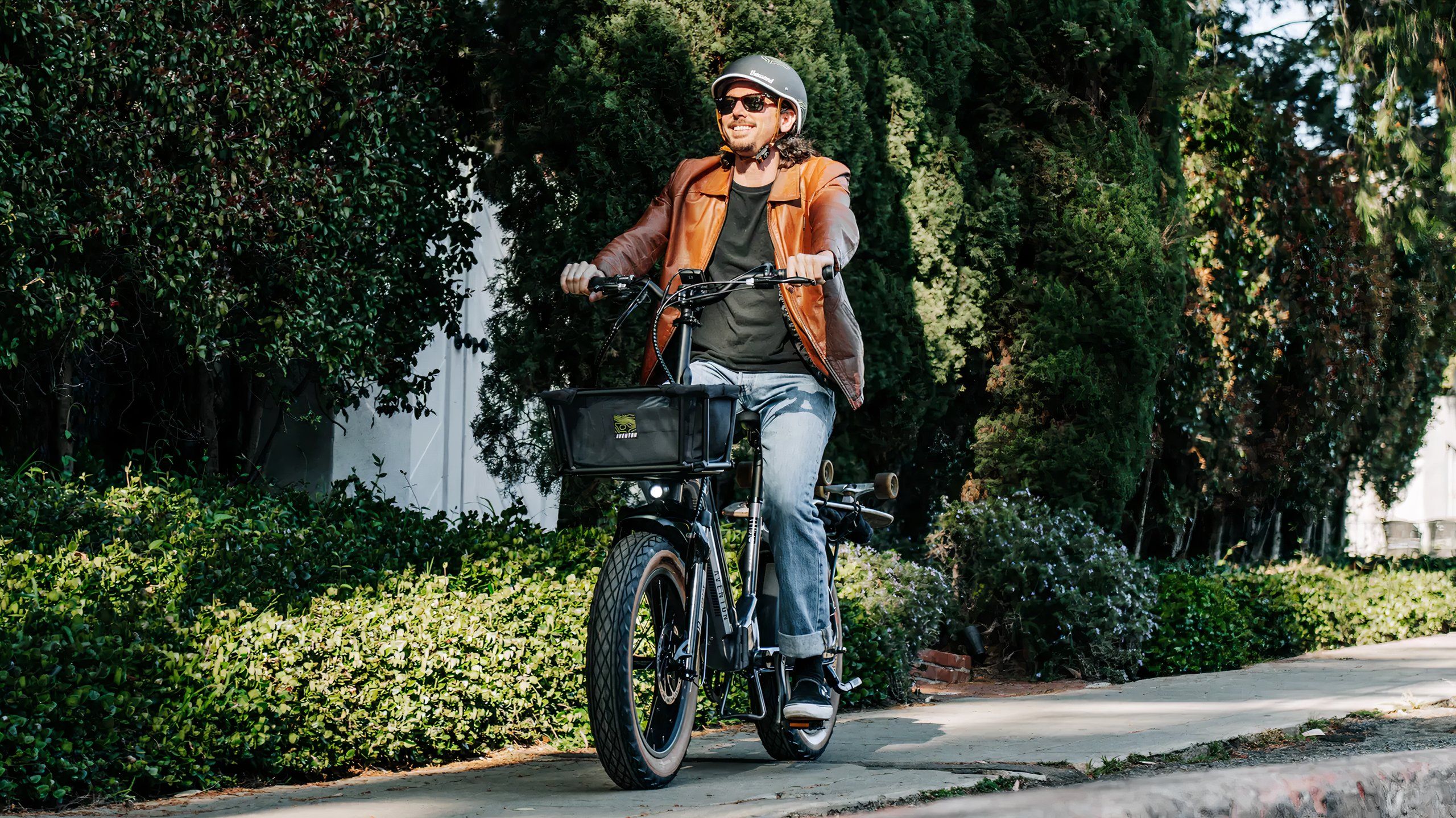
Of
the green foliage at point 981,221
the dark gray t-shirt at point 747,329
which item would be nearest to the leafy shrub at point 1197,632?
the green foliage at point 981,221

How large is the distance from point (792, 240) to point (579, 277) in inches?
27.8

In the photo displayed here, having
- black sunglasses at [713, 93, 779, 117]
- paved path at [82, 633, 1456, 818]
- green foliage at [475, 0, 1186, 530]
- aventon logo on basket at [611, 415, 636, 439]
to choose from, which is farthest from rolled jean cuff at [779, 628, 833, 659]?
green foliage at [475, 0, 1186, 530]

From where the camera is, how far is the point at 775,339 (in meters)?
4.35

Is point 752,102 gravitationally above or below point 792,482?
above

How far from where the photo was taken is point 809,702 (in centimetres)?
432

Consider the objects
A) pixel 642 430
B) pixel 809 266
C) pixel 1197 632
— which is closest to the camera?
pixel 642 430

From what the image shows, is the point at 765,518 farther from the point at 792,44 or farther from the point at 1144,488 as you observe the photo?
the point at 1144,488

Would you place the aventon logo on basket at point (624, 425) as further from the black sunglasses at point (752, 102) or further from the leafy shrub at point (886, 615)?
the leafy shrub at point (886, 615)

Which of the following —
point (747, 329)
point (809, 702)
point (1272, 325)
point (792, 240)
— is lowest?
point (809, 702)

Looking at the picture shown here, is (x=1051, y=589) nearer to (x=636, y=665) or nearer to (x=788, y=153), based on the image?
(x=788, y=153)

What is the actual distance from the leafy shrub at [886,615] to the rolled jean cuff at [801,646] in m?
1.67

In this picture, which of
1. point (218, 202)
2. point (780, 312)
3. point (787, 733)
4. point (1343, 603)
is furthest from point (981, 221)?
point (787, 733)

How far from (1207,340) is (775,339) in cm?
784

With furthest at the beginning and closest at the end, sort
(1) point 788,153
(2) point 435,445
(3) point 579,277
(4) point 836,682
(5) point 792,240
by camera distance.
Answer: (2) point 435,445
(4) point 836,682
(1) point 788,153
(5) point 792,240
(3) point 579,277
